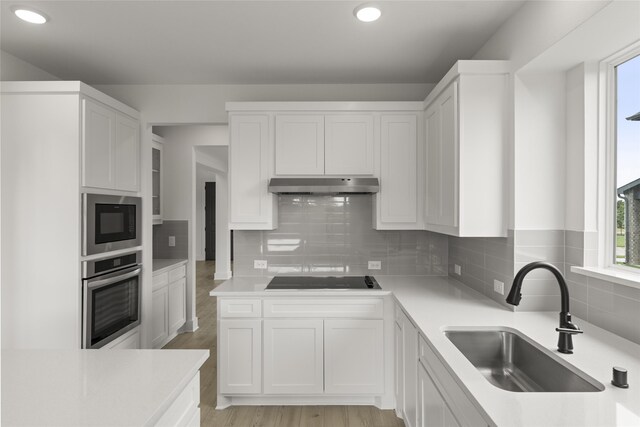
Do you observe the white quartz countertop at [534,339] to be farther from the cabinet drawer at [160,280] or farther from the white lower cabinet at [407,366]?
the cabinet drawer at [160,280]

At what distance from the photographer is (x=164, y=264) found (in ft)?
13.0

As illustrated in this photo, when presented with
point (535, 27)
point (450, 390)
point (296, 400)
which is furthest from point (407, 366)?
point (535, 27)

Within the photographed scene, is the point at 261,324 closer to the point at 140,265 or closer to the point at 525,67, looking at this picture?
the point at 140,265

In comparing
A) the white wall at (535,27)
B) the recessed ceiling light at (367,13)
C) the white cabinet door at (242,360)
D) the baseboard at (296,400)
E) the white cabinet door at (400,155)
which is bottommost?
the baseboard at (296,400)

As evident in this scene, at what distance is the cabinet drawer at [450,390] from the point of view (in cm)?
121

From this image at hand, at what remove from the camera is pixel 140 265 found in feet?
10.6

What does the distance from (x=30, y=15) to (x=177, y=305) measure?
3.00 meters

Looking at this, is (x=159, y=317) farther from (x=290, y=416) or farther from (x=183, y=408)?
(x=183, y=408)

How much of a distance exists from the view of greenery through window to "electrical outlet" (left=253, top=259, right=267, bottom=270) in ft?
8.24

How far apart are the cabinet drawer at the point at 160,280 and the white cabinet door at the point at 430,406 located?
2.74 meters

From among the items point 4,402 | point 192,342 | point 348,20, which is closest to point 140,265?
point 192,342

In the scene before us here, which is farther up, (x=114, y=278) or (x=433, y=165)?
(x=433, y=165)

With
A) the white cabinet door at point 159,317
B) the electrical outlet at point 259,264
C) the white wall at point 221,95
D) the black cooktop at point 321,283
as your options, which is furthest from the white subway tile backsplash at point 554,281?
the white cabinet door at point 159,317

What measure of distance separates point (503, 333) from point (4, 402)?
1978 mm
